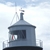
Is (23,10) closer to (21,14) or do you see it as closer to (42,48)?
(21,14)

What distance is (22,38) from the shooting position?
191ft

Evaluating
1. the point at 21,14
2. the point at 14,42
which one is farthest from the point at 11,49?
the point at 21,14

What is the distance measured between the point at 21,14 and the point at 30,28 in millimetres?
2510

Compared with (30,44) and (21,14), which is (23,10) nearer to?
(21,14)

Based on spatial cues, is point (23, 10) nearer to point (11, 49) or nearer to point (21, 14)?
point (21, 14)

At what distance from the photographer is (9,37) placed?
59.5 meters

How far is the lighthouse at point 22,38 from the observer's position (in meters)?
58.1

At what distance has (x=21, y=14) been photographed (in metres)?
60.6

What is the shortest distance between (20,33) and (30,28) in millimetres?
1301

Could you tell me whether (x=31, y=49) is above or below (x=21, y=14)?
below

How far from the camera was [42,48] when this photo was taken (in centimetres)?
5947

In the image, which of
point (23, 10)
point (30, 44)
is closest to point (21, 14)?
point (23, 10)

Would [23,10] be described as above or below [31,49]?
above

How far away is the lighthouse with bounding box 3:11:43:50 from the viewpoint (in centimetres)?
5806
